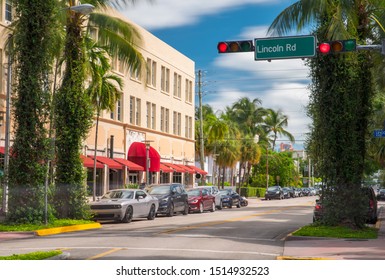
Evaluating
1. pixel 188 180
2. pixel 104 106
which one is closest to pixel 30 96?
pixel 104 106

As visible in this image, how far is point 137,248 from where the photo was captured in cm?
1474

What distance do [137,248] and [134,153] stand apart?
3253 cm

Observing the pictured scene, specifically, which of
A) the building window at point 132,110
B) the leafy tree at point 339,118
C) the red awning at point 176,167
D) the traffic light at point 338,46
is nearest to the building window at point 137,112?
the building window at point 132,110

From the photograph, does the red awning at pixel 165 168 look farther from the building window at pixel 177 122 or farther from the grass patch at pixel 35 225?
the grass patch at pixel 35 225

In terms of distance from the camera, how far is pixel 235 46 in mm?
18000

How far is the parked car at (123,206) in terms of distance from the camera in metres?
25.4

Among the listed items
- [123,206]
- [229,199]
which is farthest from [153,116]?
[123,206]

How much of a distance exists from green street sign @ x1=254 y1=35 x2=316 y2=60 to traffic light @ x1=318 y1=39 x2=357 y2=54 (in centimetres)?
39

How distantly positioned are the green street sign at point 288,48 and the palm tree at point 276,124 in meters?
69.5

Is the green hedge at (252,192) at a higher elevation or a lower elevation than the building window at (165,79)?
lower

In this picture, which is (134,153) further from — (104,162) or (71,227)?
(71,227)

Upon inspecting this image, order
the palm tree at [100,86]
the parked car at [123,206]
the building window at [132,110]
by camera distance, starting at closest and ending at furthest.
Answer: the parked car at [123,206] → the palm tree at [100,86] → the building window at [132,110]

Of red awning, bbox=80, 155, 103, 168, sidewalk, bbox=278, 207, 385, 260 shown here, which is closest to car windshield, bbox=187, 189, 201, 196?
red awning, bbox=80, 155, 103, 168

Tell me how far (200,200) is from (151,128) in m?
16.4
